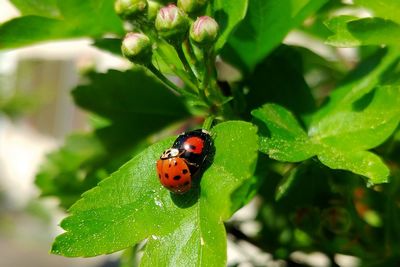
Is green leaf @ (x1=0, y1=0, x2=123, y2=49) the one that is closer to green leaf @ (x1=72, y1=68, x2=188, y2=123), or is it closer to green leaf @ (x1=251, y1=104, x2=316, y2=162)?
green leaf @ (x1=72, y1=68, x2=188, y2=123)

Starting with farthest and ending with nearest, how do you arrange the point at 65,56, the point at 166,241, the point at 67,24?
the point at 65,56 < the point at 67,24 < the point at 166,241

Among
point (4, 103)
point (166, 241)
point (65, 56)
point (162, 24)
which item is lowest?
point (65, 56)

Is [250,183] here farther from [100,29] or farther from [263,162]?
[100,29]

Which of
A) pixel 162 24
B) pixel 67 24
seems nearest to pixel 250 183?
pixel 162 24

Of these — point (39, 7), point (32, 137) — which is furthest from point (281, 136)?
point (32, 137)

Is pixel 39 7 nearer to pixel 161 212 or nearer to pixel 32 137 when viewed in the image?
pixel 161 212

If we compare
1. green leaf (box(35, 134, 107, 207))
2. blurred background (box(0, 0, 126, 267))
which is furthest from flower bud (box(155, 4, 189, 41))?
blurred background (box(0, 0, 126, 267))
